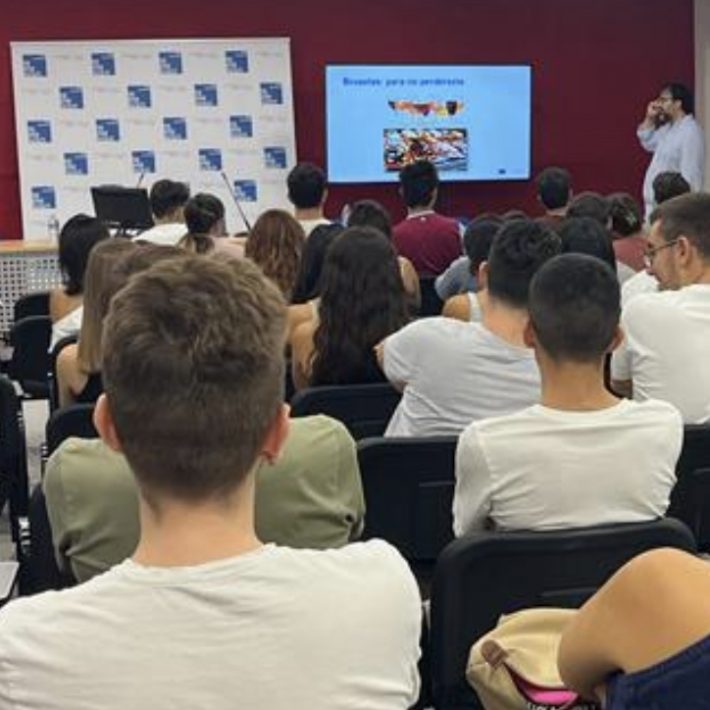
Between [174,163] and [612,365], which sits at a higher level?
[174,163]

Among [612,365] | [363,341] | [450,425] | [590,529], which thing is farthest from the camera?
[363,341]

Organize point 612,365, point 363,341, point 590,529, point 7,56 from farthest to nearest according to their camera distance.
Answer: point 7,56 < point 363,341 < point 612,365 < point 590,529

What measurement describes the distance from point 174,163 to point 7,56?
1453mm

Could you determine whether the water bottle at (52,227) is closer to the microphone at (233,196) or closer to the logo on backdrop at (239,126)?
the microphone at (233,196)

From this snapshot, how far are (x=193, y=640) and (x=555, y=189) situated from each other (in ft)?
18.3

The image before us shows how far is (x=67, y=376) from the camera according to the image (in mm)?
3479

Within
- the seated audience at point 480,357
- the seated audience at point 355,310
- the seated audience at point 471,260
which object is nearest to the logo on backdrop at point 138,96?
the seated audience at point 471,260

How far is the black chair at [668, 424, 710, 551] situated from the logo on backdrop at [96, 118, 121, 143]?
7122mm

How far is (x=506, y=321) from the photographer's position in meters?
2.93

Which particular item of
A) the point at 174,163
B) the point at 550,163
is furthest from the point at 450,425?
the point at 550,163

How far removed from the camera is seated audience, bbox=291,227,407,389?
11.7 ft

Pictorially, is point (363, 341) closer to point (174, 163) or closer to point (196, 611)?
point (196, 611)

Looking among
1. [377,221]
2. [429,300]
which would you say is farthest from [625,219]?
[377,221]

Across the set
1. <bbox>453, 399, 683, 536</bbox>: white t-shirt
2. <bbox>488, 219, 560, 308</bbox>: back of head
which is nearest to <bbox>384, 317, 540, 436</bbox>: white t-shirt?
<bbox>488, 219, 560, 308</bbox>: back of head
